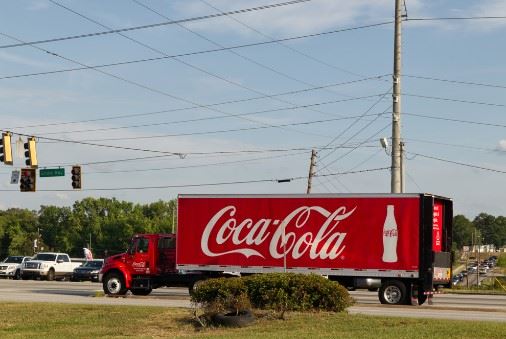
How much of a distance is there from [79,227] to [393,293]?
13774 centimetres

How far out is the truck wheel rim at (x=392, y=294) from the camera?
26.8 m

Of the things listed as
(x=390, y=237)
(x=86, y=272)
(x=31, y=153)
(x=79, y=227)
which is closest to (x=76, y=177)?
(x=31, y=153)

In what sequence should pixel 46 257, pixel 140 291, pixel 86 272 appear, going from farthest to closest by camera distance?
pixel 46 257 < pixel 86 272 < pixel 140 291

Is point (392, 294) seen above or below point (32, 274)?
above

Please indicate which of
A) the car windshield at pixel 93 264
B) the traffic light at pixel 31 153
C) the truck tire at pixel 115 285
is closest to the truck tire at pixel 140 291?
the truck tire at pixel 115 285

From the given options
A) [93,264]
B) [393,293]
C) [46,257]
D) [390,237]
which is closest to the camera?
[390,237]

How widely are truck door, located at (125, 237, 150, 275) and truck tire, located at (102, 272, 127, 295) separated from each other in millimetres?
584

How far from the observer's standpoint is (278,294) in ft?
66.3

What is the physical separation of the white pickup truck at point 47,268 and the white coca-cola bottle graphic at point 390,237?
32.5 m

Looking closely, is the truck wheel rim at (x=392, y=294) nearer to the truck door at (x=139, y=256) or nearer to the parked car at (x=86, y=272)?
the truck door at (x=139, y=256)

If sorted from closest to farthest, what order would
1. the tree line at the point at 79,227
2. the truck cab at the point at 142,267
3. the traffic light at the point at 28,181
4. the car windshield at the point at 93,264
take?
the truck cab at the point at 142,267
the traffic light at the point at 28,181
the car windshield at the point at 93,264
the tree line at the point at 79,227

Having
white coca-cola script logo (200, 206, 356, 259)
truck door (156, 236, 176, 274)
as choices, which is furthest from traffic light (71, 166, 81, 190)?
white coca-cola script logo (200, 206, 356, 259)

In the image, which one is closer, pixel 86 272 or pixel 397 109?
pixel 397 109

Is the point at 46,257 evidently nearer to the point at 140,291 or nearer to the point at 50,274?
the point at 50,274
